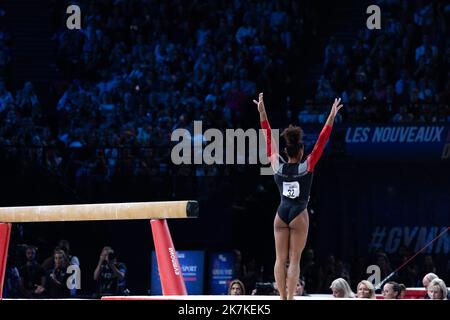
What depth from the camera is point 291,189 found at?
277 inches

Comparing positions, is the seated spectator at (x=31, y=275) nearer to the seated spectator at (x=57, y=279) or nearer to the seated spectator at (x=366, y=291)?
the seated spectator at (x=57, y=279)

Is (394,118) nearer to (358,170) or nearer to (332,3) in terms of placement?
(358,170)

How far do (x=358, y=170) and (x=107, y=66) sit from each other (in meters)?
5.17

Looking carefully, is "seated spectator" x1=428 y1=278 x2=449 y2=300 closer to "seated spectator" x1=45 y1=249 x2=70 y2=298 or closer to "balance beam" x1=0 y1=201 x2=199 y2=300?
"balance beam" x1=0 y1=201 x2=199 y2=300

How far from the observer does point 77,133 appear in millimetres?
14672

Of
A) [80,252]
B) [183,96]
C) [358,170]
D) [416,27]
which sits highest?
[416,27]

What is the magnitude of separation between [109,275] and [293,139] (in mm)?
5613

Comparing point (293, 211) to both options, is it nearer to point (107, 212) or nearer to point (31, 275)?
point (107, 212)

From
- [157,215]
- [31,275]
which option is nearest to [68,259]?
[31,275]

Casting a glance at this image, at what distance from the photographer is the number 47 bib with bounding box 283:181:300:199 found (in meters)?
7.02

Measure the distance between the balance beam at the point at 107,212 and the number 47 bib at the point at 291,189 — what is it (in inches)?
32.7
